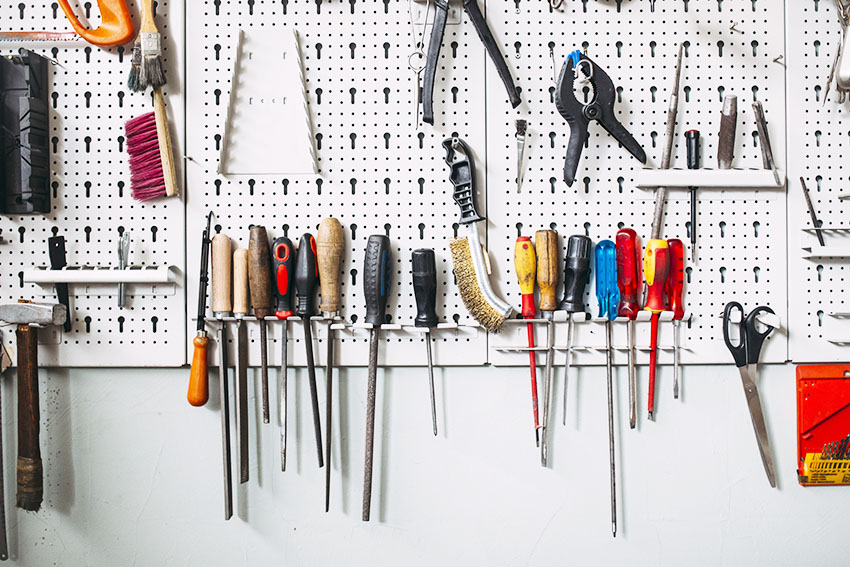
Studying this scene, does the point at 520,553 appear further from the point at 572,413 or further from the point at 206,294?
the point at 206,294

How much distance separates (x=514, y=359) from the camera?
126 centimetres

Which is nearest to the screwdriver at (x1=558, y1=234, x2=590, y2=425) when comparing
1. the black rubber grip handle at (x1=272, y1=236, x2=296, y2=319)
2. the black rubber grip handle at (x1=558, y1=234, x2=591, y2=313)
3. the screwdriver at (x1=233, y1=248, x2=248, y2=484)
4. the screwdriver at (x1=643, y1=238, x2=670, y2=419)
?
the black rubber grip handle at (x1=558, y1=234, x2=591, y2=313)

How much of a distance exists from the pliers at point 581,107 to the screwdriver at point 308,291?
0.56 m

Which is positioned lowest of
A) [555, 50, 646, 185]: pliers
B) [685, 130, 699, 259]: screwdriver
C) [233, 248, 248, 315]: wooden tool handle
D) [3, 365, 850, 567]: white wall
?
[3, 365, 850, 567]: white wall

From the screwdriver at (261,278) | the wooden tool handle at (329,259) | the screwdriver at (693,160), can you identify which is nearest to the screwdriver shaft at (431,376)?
the wooden tool handle at (329,259)

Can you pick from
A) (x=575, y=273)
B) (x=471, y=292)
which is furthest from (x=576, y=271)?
(x=471, y=292)

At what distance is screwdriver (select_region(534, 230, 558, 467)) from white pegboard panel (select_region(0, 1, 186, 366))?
2.57 feet

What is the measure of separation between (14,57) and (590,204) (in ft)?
4.20

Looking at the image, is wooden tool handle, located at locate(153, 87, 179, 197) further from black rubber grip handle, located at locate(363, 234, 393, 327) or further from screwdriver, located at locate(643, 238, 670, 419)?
screwdriver, located at locate(643, 238, 670, 419)

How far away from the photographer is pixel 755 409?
1256 mm

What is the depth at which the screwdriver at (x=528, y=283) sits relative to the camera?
3.96ft

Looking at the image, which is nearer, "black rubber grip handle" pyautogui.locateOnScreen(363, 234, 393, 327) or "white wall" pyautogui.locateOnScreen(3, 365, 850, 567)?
"black rubber grip handle" pyautogui.locateOnScreen(363, 234, 393, 327)

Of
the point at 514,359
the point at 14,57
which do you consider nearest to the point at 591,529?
the point at 514,359

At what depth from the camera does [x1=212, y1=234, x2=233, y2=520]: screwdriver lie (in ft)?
3.99
